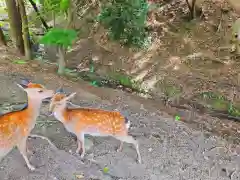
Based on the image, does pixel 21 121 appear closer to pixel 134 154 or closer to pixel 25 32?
pixel 134 154

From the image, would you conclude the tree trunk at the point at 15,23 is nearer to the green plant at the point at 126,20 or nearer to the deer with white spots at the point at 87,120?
the green plant at the point at 126,20

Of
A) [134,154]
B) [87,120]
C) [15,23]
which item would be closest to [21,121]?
[87,120]

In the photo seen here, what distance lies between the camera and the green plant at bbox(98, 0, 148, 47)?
7.19m

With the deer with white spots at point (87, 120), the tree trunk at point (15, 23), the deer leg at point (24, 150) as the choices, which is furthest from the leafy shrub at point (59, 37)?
the tree trunk at point (15, 23)

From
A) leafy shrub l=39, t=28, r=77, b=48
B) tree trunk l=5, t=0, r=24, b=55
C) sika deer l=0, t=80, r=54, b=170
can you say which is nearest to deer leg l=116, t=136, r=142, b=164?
sika deer l=0, t=80, r=54, b=170

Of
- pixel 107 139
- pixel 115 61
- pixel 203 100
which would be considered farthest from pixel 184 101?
pixel 107 139

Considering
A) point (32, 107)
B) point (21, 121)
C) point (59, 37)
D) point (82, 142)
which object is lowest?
point (82, 142)

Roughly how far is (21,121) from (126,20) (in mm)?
4377

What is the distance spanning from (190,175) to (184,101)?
322 cm

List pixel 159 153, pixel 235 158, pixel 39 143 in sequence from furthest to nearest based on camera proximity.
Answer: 1. pixel 235 158
2. pixel 159 153
3. pixel 39 143

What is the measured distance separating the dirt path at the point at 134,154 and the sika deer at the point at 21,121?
1.04 feet

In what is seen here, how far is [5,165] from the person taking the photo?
11.9ft

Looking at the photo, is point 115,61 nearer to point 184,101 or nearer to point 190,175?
point 184,101

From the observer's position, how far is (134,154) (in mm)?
4121
